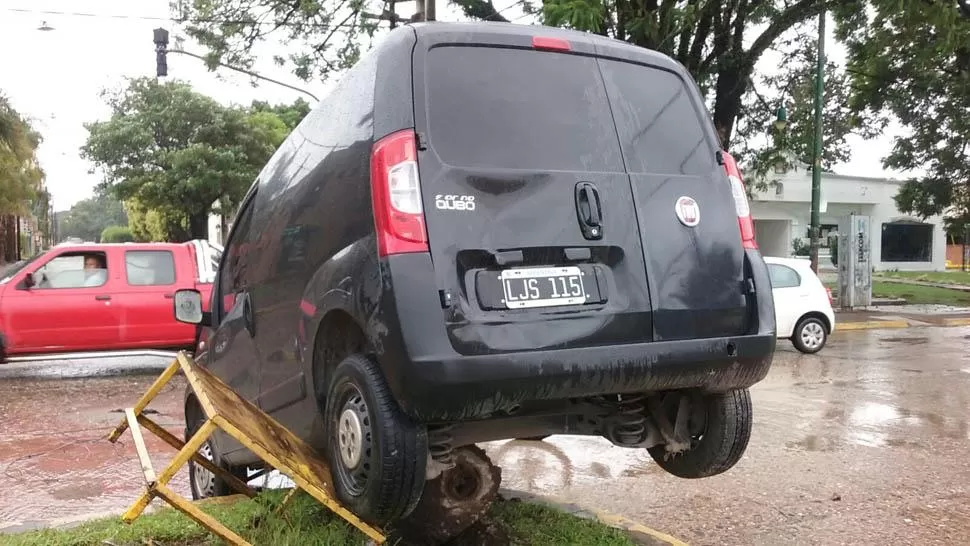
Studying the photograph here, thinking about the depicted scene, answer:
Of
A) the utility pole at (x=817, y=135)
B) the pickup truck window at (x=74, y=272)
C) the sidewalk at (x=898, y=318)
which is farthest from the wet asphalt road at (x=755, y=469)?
the utility pole at (x=817, y=135)

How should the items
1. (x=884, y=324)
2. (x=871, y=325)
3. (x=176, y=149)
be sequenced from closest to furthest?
1. (x=871, y=325)
2. (x=884, y=324)
3. (x=176, y=149)

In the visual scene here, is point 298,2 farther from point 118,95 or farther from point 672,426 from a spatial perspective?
point 118,95

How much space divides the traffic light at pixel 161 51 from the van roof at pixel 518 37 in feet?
46.0

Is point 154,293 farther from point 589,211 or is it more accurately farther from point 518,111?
point 589,211

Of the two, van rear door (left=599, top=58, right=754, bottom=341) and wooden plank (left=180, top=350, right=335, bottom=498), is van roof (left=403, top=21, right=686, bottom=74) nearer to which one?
van rear door (left=599, top=58, right=754, bottom=341)

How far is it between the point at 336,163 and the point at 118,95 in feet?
114

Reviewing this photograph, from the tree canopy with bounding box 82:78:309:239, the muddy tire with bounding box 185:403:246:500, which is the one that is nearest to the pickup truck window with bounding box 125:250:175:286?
the muddy tire with bounding box 185:403:246:500

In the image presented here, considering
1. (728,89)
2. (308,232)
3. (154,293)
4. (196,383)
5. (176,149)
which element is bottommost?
(154,293)

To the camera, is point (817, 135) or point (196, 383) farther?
point (817, 135)

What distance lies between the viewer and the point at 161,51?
50.5 feet

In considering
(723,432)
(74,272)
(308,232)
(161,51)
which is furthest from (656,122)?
(161,51)

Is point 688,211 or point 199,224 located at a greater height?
point 199,224

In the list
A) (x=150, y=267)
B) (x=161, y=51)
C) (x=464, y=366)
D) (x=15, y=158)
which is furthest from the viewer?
(x=15, y=158)

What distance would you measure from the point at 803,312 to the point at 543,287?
1067 cm
